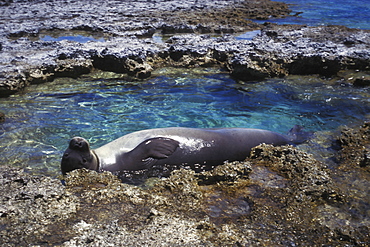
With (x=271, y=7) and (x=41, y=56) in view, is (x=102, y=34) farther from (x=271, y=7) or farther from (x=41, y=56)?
Result: (x=271, y=7)

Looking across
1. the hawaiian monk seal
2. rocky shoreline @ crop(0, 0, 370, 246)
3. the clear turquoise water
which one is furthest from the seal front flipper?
the clear turquoise water

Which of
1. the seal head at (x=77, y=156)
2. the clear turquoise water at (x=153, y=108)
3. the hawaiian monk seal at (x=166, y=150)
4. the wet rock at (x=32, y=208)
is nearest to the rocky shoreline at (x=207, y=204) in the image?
the wet rock at (x=32, y=208)

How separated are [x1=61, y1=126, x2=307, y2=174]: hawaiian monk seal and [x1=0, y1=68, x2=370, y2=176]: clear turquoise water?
0.59 metres

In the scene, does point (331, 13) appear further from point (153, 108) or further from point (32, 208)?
point (32, 208)

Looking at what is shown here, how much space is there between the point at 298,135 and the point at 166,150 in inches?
83.1

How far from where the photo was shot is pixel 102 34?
12156 millimetres

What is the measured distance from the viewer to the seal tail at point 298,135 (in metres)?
5.27

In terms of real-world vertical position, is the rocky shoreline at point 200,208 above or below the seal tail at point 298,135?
above

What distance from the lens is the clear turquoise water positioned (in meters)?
5.60

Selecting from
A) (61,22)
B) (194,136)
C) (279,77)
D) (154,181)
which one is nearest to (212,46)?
(279,77)

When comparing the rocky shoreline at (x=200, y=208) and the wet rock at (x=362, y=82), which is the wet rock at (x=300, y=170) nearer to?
the rocky shoreline at (x=200, y=208)

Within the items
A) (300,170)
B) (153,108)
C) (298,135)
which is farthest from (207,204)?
(153,108)

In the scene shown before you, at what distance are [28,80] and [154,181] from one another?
4794mm

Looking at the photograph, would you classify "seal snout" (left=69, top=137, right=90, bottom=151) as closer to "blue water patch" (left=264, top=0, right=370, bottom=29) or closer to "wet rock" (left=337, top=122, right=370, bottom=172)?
"wet rock" (left=337, top=122, right=370, bottom=172)
